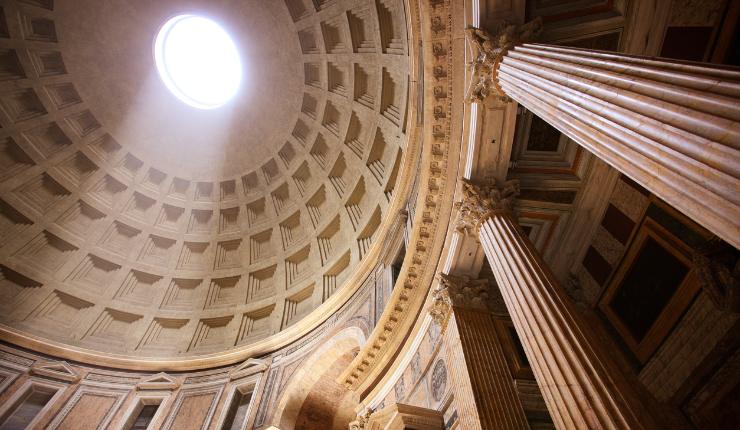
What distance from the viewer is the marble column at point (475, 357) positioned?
4934 millimetres

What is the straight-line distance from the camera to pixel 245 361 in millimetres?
14117

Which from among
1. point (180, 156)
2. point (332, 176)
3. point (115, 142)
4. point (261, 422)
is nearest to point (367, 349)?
point (261, 422)

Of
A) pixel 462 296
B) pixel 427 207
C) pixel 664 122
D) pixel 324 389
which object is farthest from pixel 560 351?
pixel 324 389

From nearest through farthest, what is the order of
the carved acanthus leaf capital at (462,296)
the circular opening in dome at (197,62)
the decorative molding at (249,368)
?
1. the carved acanthus leaf capital at (462,296)
2. the decorative molding at (249,368)
3. the circular opening in dome at (197,62)

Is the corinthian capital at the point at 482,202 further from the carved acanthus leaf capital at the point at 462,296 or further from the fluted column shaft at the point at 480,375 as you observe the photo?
the fluted column shaft at the point at 480,375

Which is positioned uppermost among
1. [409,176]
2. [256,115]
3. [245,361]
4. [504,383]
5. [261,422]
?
[256,115]

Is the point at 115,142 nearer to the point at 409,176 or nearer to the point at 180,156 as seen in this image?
the point at 180,156

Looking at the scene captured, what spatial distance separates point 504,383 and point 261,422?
918cm

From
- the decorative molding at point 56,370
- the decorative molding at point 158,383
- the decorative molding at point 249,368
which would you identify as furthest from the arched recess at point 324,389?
the decorative molding at point 56,370

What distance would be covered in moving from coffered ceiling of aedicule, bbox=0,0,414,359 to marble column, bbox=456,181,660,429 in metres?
8.30

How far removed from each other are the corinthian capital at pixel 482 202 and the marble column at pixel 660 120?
254cm

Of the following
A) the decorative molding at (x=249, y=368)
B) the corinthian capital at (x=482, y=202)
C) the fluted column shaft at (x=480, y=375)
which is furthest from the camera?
the decorative molding at (x=249, y=368)

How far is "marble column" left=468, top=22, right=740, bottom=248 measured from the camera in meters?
2.06

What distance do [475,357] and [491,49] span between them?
5.09 m
